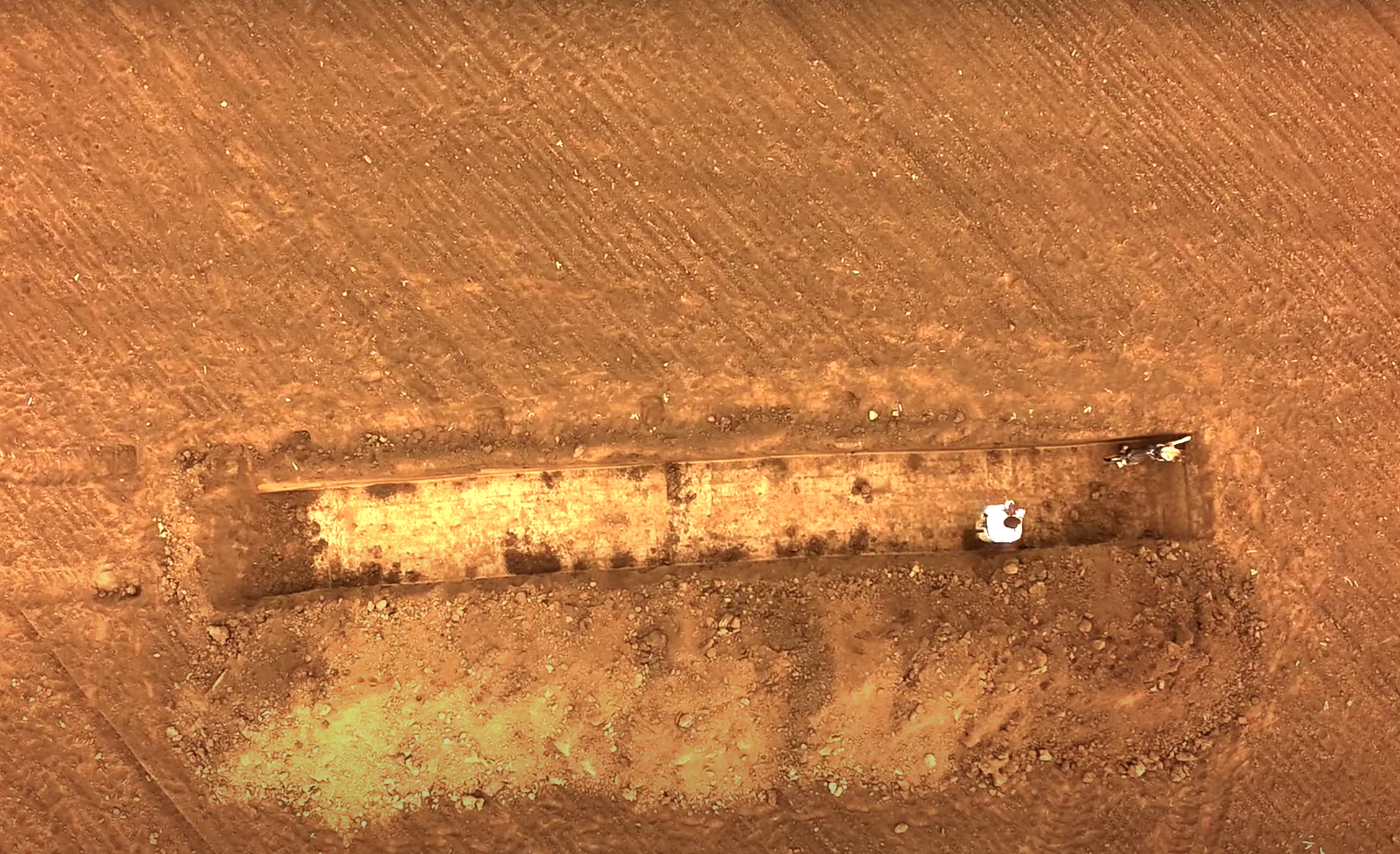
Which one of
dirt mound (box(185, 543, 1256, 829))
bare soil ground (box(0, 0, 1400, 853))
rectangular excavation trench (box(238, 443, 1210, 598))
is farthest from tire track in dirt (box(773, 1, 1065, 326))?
dirt mound (box(185, 543, 1256, 829))

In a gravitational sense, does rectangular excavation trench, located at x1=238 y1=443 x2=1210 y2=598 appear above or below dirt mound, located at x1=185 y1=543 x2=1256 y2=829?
above

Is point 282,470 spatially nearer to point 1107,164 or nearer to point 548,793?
point 548,793

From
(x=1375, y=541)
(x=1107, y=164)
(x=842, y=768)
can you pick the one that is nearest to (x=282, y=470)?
(x=842, y=768)

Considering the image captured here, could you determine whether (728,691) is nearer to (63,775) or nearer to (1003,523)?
(1003,523)

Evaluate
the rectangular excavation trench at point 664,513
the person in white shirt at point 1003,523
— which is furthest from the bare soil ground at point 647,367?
the person in white shirt at point 1003,523

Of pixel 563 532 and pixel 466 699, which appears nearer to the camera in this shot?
pixel 466 699

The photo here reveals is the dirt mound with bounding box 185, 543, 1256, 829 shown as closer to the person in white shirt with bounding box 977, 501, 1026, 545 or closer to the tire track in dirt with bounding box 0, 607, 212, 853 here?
the person in white shirt with bounding box 977, 501, 1026, 545
